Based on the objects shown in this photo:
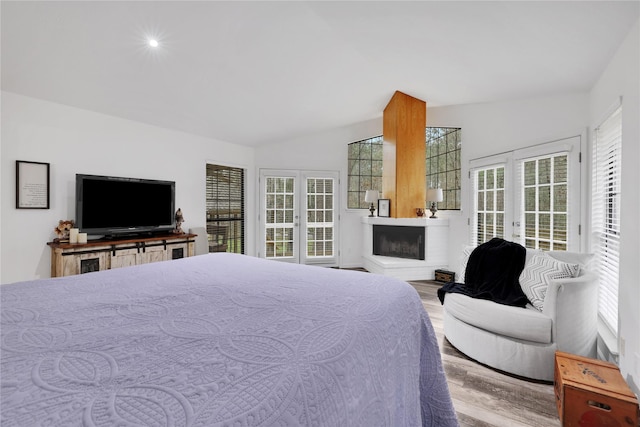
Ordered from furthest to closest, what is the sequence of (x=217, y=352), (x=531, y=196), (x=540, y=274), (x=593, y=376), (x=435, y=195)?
(x=435, y=195)
(x=531, y=196)
(x=540, y=274)
(x=593, y=376)
(x=217, y=352)

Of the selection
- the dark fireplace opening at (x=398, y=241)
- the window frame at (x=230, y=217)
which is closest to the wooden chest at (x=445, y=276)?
the dark fireplace opening at (x=398, y=241)

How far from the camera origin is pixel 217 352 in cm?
74

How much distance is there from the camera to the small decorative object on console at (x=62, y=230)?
10.8 feet

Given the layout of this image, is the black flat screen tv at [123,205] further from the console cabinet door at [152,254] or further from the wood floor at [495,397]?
the wood floor at [495,397]

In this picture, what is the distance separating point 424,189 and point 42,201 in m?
5.10

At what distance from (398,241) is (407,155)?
1.45 m

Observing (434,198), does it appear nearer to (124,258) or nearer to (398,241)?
(398,241)

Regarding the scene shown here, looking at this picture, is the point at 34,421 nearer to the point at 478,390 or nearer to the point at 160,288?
the point at 160,288

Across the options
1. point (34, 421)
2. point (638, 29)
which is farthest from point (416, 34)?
point (34, 421)

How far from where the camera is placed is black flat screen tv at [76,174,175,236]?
3473 millimetres

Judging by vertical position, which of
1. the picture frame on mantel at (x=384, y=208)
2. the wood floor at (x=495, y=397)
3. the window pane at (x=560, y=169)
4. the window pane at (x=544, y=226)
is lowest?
the wood floor at (x=495, y=397)

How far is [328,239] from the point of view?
600 centimetres

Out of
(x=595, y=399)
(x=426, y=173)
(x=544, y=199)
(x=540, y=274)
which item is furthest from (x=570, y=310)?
(x=426, y=173)

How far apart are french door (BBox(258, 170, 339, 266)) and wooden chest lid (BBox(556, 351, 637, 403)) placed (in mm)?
4327
